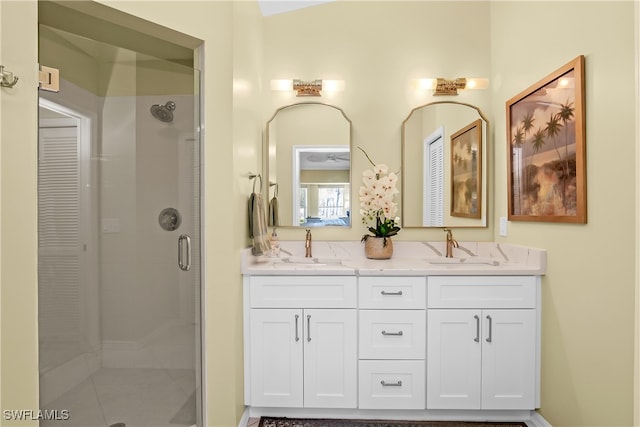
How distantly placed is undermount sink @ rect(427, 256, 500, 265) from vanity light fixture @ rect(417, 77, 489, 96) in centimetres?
119

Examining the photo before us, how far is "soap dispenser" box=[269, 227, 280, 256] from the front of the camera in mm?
2414

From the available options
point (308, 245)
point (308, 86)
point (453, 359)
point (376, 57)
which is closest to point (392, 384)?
point (453, 359)

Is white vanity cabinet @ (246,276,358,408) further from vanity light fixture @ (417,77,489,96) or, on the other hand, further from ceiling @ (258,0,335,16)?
ceiling @ (258,0,335,16)

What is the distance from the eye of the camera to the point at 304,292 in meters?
2.00

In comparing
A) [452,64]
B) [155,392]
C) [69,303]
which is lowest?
[155,392]

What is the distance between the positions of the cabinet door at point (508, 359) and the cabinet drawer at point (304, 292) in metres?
0.78

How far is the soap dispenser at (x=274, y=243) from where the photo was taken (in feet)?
7.92

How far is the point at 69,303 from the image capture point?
1579mm

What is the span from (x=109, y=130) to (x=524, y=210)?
2.29 meters

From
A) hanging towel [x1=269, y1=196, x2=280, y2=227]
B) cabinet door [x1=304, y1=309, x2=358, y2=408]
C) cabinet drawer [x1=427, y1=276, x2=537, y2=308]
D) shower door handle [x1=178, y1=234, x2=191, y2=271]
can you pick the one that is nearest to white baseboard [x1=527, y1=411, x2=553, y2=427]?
cabinet drawer [x1=427, y1=276, x2=537, y2=308]

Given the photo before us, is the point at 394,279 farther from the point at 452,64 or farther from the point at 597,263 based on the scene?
the point at 452,64

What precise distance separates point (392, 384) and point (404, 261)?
772mm

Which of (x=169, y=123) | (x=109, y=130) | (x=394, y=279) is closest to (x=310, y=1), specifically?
(x=169, y=123)

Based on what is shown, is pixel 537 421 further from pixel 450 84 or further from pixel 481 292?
pixel 450 84
